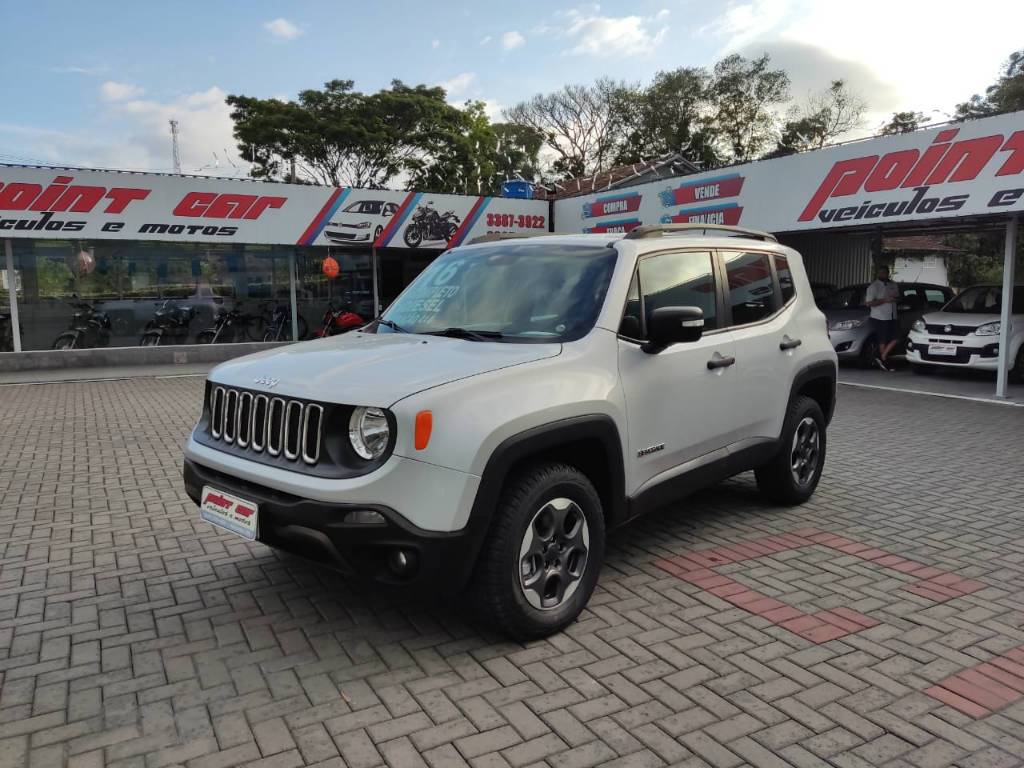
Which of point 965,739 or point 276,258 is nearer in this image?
point 965,739

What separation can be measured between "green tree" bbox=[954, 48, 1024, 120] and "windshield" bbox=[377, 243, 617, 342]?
31698mm

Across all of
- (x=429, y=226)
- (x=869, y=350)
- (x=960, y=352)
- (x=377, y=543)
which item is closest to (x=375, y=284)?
(x=429, y=226)

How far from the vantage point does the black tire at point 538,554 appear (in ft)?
10.4

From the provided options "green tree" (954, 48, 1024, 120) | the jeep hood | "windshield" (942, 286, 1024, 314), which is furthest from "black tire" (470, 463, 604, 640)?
"green tree" (954, 48, 1024, 120)

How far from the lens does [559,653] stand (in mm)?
3371

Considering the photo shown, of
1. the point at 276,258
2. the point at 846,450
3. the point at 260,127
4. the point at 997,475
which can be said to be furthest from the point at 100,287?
the point at 260,127

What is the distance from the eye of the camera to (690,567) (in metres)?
4.39

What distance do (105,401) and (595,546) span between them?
9.80 meters

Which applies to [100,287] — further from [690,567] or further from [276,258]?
[690,567]

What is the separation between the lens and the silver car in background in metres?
14.5

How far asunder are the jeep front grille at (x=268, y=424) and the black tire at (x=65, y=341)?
45.4ft

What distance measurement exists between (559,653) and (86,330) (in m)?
15.3

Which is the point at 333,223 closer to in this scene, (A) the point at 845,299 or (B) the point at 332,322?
(B) the point at 332,322

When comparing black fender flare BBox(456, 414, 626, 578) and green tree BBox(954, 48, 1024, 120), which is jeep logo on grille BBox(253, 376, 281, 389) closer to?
black fender flare BBox(456, 414, 626, 578)
